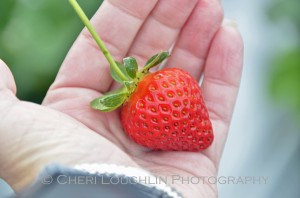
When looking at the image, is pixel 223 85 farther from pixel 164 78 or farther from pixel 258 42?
pixel 258 42

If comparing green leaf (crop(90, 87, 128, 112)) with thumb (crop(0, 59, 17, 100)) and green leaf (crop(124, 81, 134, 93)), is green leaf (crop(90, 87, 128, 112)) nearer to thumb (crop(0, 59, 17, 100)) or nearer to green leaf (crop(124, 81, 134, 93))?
green leaf (crop(124, 81, 134, 93))

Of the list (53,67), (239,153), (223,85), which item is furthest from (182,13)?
(239,153)

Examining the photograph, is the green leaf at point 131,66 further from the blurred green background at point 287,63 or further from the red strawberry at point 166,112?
the blurred green background at point 287,63

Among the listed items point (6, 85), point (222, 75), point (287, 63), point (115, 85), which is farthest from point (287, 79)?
point (6, 85)

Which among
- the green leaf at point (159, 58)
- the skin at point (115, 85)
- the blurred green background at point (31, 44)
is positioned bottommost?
the blurred green background at point (31, 44)

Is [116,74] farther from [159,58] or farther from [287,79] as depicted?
[287,79]

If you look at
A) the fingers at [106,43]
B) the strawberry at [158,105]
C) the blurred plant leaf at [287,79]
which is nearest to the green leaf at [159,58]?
the strawberry at [158,105]

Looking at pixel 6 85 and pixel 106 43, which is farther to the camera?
pixel 106 43
